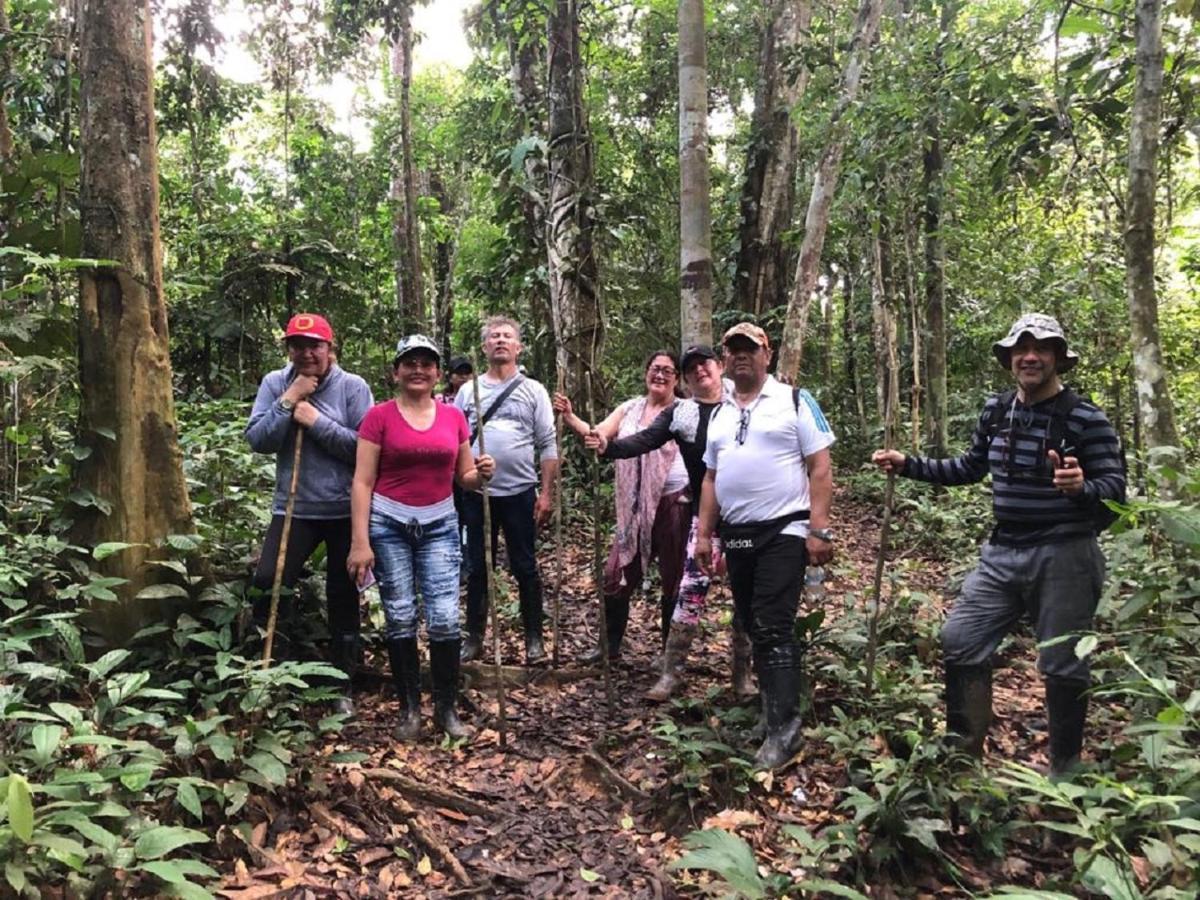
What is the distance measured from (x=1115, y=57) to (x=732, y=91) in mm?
11390

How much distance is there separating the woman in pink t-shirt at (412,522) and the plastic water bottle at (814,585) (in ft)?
10.4

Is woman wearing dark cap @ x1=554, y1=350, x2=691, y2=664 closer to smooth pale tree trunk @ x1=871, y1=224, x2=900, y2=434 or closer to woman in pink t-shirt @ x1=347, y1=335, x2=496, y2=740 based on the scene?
woman in pink t-shirt @ x1=347, y1=335, x2=496, y2=740

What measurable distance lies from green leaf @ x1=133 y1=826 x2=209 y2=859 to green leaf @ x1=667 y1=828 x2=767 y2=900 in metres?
1.66

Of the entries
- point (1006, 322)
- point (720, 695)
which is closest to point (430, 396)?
point (720, 695)

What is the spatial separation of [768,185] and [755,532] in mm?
9260

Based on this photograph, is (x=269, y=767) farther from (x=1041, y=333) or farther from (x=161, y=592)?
(x=1041, y=333)

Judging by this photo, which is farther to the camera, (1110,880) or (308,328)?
(308,328)

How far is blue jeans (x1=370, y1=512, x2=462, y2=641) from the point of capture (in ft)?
14.7

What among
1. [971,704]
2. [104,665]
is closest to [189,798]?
[104,665]

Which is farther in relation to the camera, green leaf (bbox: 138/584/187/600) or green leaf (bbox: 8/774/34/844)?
green leaf (bbox: 138/584/187/600)

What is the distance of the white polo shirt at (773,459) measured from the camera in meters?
A: 4.29

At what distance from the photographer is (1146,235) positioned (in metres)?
4.74

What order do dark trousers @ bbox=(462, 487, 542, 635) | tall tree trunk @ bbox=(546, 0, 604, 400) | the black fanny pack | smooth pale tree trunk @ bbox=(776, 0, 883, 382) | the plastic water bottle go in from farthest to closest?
smooth pale tree trunk @ bbox=(776, 0, 883, 382)
tall tree trunk @ bbox=(546, 0, 604, 400)
the plastic water bottle
dark trousers @ bbox=(462, 487, 542, 635)
the black fanny pack

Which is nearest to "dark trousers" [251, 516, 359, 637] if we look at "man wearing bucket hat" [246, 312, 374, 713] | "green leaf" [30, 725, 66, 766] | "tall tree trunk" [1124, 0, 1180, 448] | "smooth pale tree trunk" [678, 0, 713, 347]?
"man wearing bucket hat" [246, 312, 374, 713]
